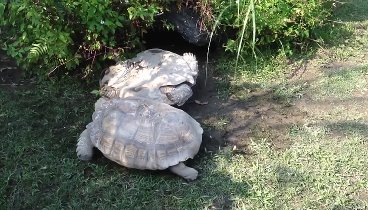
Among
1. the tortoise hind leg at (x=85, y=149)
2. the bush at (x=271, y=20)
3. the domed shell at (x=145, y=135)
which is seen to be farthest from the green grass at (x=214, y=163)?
the bush at (x=271, y=20)

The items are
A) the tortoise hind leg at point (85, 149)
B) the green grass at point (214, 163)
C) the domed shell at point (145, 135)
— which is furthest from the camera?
the tortoise hind leg at point (85, 149)

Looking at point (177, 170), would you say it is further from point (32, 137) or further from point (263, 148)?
point (32, 137)

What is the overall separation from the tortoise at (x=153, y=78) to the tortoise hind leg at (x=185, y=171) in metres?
0.80

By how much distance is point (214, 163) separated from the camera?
12.8ft

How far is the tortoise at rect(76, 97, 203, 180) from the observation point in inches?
145

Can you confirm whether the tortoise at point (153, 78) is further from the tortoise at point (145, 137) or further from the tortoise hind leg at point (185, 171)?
the tortoise hind leg at point (185, 171)

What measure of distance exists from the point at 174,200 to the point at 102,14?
1.86 metres

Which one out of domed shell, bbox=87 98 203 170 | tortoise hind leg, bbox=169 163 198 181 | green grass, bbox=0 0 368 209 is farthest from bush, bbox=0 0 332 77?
tortoise hind leg, bbox=169 163 198 181

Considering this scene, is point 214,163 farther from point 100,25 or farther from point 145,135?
point 100,25

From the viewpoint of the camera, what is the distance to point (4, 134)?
14.0 ft

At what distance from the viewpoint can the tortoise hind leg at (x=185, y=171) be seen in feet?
12.2

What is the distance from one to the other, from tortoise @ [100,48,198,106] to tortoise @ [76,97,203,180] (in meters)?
0.45

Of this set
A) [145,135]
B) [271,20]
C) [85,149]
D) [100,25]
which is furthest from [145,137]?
[271,20]

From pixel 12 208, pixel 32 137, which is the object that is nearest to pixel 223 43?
pixel 32 137
